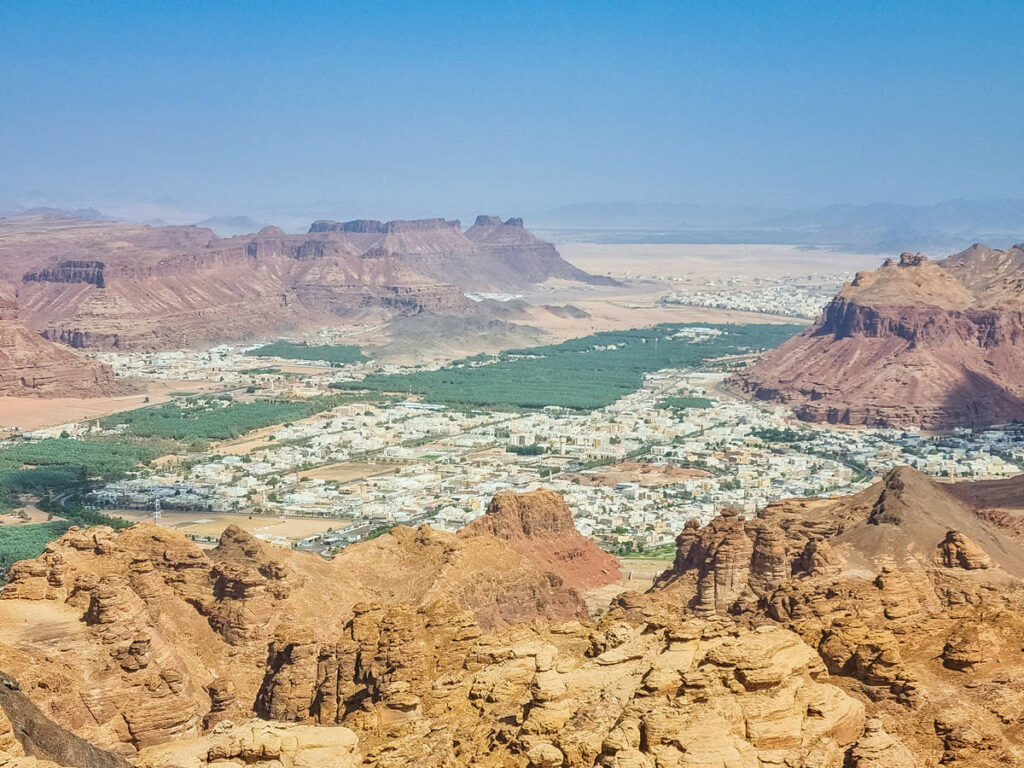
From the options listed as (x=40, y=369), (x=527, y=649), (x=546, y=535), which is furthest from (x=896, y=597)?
(x=40, y=369)

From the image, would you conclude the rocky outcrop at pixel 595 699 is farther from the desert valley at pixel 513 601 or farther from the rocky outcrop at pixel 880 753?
the rocky outcrop at pixel 880 753

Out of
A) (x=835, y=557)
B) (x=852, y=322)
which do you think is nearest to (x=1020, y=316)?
(x=852, y=322)

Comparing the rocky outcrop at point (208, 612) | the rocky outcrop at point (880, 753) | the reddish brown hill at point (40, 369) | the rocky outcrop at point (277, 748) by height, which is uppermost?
the rocky outcrop at point (880, 753)

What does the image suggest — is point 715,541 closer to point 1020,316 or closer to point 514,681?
point 514,681

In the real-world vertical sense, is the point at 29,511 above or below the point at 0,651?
below

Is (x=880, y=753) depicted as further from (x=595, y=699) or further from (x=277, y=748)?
(x=277, y=748)

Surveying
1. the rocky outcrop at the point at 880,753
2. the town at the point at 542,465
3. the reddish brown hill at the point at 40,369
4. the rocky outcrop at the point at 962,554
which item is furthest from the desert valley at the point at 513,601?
the reddish brown hill at the point at 40,369
